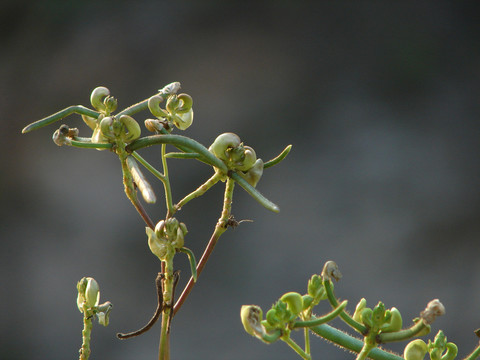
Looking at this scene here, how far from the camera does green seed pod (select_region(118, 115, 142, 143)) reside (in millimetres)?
220

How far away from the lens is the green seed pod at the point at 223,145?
23 cm

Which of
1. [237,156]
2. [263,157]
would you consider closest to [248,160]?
[237,156]

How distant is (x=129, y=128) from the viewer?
0.22 m

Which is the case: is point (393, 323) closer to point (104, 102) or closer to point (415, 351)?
point (415, 351)

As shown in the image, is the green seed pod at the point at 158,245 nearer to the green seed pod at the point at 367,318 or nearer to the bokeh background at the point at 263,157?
the green seed pod at the point at 367,318

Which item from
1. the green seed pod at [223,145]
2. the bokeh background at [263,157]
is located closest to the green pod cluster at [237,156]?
the green seed pod at [223,145]

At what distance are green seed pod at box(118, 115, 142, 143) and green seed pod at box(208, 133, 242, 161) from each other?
Result: 0.03m

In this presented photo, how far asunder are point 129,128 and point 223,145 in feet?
0.12

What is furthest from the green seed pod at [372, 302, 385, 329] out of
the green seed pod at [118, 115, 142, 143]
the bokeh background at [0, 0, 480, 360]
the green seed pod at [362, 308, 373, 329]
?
the bokeh background at [0, 0, 480, 360]

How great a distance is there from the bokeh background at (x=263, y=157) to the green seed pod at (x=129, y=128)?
1545mm

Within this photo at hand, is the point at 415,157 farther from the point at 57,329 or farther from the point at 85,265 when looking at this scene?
the point at 57,329

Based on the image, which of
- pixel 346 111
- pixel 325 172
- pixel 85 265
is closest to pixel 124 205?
pixel 85 265

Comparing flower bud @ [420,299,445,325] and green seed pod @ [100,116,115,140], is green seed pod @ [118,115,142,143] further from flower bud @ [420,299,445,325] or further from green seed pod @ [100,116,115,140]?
flower bud @ [420,299,445,325]

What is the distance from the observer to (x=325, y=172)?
1923 mm
